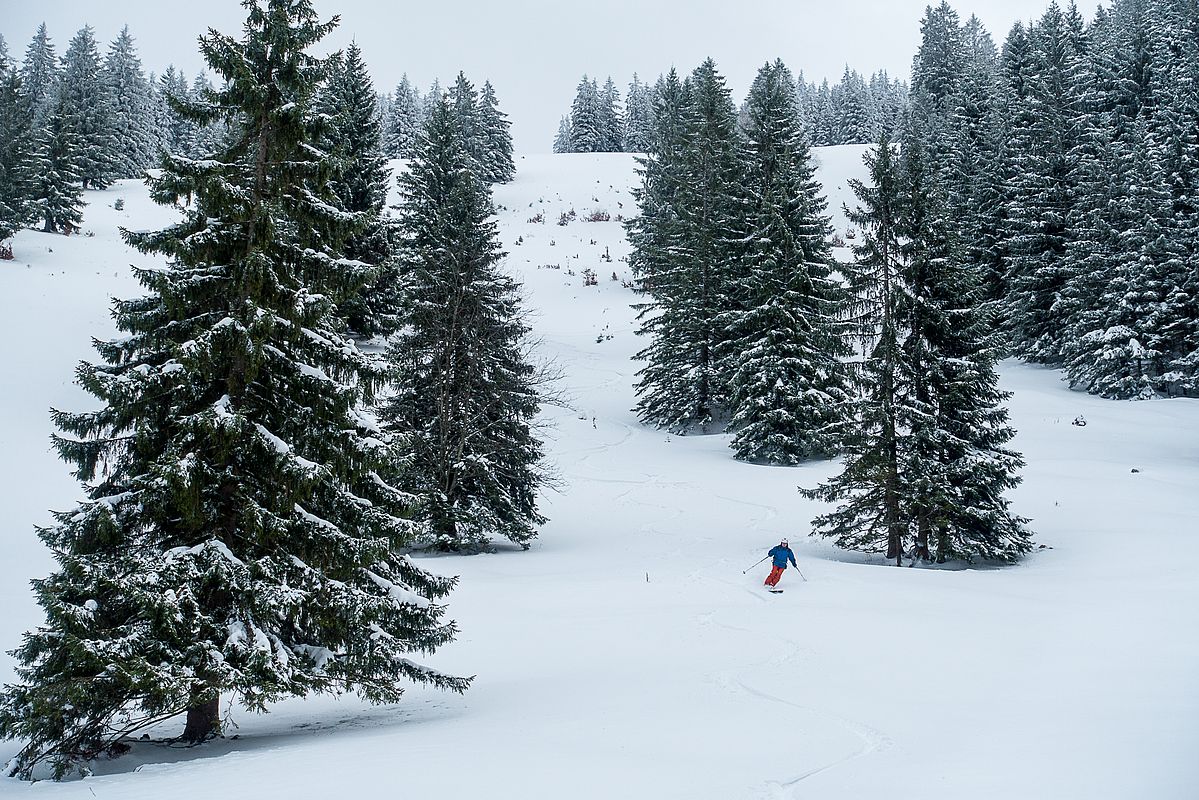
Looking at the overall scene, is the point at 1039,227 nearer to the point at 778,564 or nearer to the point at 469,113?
the point at 778,564

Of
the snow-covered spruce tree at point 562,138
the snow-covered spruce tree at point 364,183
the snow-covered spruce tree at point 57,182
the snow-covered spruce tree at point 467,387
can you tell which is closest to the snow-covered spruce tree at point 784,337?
the snow-covered spruce tree at point 467,387

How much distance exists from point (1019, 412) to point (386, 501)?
30.8 m

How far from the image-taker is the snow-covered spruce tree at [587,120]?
9975cm

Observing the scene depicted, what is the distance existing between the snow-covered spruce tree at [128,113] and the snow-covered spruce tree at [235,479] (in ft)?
213

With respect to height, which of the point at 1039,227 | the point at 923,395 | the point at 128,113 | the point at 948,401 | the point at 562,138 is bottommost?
the point at 948,401

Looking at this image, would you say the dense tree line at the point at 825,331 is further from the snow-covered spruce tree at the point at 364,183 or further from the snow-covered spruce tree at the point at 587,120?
the snow-covered spruce tree at the point at 587,120

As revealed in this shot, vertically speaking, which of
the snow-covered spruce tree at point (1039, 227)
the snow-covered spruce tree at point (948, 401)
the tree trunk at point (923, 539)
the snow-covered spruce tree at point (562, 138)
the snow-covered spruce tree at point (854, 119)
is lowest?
the tree trunk at point (923, 539)

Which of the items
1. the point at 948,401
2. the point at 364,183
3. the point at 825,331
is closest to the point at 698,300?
the point at 825,331

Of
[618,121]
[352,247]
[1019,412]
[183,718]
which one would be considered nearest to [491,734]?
[183,718]

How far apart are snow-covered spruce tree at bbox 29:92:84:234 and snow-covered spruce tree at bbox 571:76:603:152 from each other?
6239 centimetres

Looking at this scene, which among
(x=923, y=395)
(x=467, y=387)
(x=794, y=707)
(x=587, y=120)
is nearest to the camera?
(x=794, y=707)

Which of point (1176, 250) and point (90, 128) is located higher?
point (90, 128)

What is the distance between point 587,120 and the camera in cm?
9994

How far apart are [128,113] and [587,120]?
164 feet
